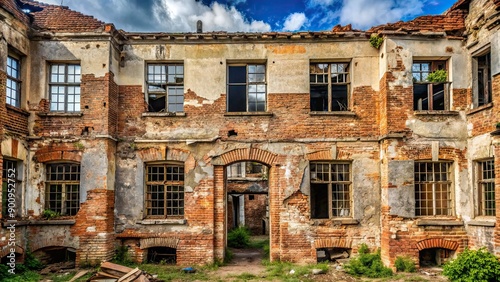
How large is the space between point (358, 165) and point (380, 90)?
2569mm

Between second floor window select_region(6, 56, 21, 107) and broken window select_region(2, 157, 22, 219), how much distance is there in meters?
1.86

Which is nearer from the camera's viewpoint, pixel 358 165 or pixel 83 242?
pixel 83 242

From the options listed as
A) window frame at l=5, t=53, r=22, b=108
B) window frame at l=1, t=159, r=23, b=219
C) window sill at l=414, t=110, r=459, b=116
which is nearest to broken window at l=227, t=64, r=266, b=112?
window sill at l=414, t=110, r=459, b=116

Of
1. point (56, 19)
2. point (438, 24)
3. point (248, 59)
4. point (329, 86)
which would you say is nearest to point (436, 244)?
point (329, 86)

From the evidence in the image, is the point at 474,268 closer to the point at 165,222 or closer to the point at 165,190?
the point at 165,222

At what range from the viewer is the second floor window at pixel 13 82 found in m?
11.4

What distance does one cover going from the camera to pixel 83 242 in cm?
1147

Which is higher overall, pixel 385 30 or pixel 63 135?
pixel 385 30

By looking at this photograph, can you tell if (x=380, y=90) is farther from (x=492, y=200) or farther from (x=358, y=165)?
(x=492, y=200)

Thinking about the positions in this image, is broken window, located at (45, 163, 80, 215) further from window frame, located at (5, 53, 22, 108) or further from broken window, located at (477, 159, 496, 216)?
broken window, located at (477, 159, 496, 216)

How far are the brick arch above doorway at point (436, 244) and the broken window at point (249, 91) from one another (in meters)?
6.44

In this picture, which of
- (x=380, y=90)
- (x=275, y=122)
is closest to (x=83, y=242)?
(x=275, y=122)

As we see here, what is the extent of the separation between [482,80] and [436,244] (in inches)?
208

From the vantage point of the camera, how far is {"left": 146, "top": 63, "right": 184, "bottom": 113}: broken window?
507 inches
